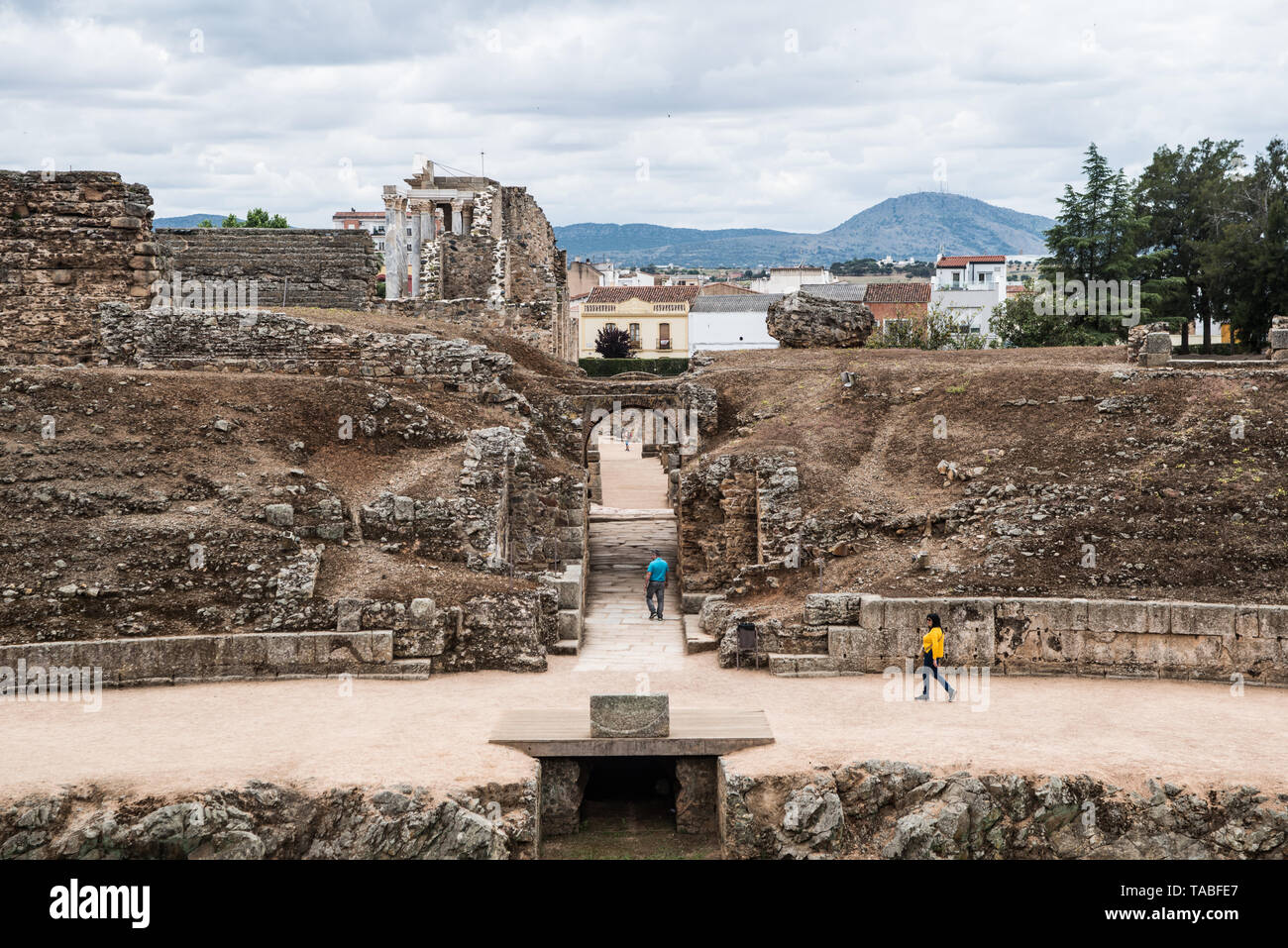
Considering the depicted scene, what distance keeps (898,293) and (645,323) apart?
1449cm

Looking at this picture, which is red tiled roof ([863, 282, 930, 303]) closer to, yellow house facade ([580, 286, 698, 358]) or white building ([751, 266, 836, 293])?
yellow house facade ([580, 286, 698, 358])

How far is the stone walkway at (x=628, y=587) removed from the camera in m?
20.0

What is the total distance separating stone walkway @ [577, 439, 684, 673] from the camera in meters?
20.0

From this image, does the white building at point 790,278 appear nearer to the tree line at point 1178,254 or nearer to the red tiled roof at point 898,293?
the red tiled roof at point 898,293

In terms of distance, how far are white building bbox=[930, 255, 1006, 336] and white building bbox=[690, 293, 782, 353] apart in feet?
31.6

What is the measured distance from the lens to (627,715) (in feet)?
49.5

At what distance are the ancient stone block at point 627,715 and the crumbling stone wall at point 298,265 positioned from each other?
71.5 feet

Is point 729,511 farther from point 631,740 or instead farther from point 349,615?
point 631,740

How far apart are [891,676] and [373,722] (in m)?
7.39

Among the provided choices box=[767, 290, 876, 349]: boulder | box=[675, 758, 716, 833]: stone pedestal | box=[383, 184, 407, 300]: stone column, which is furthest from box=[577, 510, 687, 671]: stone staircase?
box=[383, 184, 407, 300]: stone column

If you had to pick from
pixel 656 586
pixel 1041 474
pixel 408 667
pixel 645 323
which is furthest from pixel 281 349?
pixel 645 323

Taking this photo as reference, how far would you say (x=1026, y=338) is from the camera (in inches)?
1618
